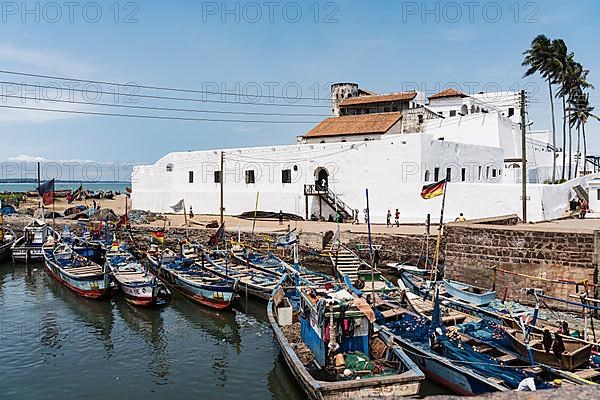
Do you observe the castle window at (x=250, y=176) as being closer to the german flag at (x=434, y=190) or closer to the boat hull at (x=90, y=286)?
the boat hull at (x=90, y=286)

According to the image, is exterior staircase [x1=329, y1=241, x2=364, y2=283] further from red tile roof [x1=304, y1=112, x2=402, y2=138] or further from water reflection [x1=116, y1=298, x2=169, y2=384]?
red tile roof [x1=304, y1=112, x2=402, y2=138]

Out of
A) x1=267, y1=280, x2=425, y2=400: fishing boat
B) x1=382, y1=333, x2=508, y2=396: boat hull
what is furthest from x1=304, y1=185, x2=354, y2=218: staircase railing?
x1=267, y1=280, x2=425, y2=400: fishing boat

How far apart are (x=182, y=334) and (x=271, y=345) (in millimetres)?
3432

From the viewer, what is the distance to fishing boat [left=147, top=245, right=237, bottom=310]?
20422 millimetres

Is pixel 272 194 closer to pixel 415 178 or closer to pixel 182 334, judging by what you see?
pixel 415 178

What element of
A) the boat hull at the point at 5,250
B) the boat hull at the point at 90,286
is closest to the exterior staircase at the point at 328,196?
the boat hull at the point at 90,286

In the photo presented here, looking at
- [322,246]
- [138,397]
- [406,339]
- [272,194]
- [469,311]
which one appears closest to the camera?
[138,397]

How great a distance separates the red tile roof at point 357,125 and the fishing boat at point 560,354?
29.4m

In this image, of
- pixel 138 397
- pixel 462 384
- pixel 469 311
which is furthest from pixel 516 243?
pixel 138 397

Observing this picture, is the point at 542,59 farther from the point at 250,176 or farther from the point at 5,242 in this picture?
the point at 5,242

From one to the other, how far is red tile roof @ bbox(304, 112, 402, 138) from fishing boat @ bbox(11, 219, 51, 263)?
21754mm

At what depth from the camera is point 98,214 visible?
43.1 metres

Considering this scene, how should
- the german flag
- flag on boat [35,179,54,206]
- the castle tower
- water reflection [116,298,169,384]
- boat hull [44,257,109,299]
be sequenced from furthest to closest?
the castle tower, flag on boat [35,179,54,206], boat hull [44,257,109,299], the german flag, water reflection [116,298,169,384]

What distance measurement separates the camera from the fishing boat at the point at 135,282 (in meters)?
20.8
